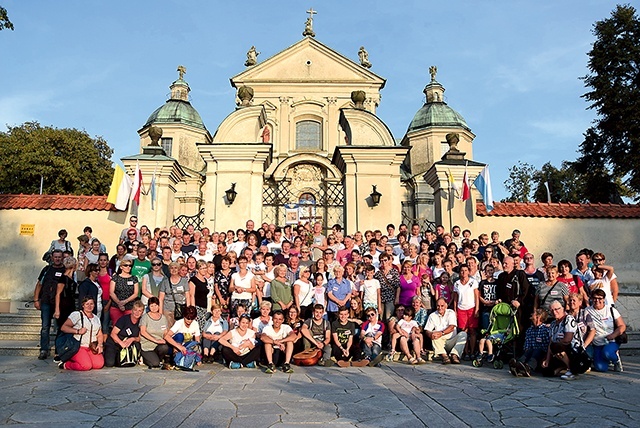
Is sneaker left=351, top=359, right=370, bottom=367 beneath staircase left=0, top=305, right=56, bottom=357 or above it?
beneath

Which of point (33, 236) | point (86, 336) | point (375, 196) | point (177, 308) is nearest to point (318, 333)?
point (177, 308)

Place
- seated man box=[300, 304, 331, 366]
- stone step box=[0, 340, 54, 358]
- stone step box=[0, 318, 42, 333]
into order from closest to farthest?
seated man box=[300, 304, 331, 366], stone step box=[0, 340, 54, 358], stone step box=[0, 318, 42, 333]

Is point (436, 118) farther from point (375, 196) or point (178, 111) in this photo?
point (375, 196)

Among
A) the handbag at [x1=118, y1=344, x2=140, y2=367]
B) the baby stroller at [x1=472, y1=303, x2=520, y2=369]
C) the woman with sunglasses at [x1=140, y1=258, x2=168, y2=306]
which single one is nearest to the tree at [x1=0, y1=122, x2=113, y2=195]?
the woman with sunglasses at [x1=140, y1=258, x2=168, y2=306]

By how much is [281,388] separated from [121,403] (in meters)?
1.61

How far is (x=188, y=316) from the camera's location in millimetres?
7355

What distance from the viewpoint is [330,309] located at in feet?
26.5

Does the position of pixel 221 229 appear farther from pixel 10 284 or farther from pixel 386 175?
pixel 10 284

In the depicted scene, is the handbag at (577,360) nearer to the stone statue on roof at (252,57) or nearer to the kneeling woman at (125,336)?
the kneeling woman at (125,336)

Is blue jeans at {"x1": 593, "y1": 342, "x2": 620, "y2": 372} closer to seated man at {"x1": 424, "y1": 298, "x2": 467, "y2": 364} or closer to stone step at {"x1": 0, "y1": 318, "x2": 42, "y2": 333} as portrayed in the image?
seated man at {"x1": 424, "y1": 298, "x2": 467, "y2": 364}

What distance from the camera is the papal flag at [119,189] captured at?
11.5 meters

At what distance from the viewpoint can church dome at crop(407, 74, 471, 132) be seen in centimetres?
3167

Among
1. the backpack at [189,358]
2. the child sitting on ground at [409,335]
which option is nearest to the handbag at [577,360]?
the child sitting on ground at [409,335]

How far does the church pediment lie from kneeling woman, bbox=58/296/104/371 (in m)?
22.0
